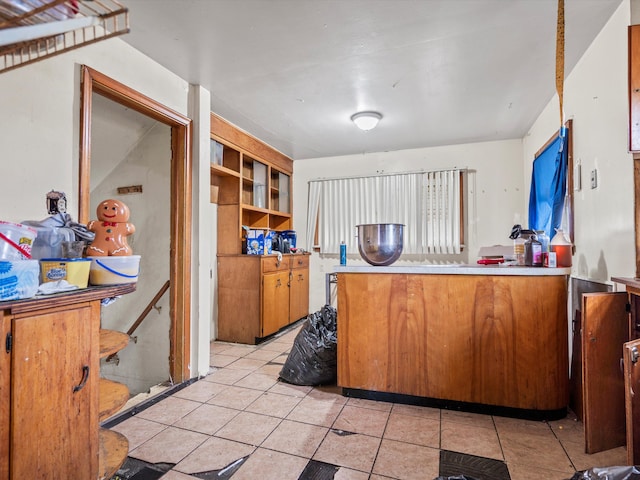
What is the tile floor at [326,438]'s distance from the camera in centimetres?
156

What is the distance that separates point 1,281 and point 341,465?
1507 mm

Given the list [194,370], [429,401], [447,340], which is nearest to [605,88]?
[447,340]

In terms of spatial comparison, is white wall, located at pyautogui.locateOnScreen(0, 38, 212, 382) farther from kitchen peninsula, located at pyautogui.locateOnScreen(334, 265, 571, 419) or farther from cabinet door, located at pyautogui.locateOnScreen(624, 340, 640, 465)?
cabinet door, located at pyautogui.locateOnScreen(624, 340, 640, 465)

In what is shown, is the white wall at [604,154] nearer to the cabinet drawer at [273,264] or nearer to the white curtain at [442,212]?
the white curtain at [442,212]

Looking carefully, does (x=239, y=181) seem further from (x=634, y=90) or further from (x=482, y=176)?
(x=634, y=90)

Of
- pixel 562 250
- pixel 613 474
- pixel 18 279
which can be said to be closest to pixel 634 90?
pixel 562 250

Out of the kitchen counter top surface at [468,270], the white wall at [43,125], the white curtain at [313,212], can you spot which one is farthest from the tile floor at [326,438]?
the white curtain at [313,212]

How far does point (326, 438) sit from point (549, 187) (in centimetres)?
275

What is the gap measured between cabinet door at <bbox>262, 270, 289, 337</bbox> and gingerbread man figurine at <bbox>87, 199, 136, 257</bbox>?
7.40ft

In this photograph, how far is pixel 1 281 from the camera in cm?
91

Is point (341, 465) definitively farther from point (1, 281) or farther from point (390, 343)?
point (1, 281)

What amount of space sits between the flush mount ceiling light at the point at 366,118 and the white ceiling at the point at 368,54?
89mm

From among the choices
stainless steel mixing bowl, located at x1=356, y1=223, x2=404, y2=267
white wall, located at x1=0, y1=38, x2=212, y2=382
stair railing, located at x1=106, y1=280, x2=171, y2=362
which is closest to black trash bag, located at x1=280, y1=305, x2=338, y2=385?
stainless steel mixing bowl, located at x1=356, y1=223, x2=404, y2=267

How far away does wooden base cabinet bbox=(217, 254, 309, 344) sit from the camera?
11.7 ft
